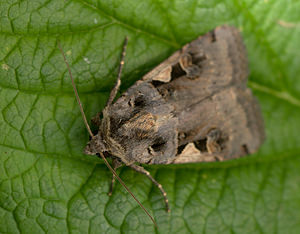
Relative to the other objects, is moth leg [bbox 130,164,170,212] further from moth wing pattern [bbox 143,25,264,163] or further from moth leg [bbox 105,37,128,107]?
moth leg [bbox 105,37,128,107]

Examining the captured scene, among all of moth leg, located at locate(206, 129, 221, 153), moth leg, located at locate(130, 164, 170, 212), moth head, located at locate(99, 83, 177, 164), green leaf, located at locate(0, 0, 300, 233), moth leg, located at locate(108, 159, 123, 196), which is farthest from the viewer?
moth leg, located at locate(206, 129, 221, 153)

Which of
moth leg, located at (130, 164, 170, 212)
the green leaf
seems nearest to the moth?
moth leg, located at (130, 164, 170, 212)

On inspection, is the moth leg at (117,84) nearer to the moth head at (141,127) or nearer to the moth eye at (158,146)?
the moth head at (141,127)

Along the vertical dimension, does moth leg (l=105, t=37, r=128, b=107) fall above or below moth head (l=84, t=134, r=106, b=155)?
above

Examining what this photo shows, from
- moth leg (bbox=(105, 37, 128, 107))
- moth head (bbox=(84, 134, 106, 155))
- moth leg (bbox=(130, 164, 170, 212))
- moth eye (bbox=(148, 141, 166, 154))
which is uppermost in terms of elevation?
moth leg (bbox=(105, 37, 128, 107))

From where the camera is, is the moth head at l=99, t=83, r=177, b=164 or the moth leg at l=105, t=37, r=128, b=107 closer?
the moth head at l=99, t=83, r=177, b=164

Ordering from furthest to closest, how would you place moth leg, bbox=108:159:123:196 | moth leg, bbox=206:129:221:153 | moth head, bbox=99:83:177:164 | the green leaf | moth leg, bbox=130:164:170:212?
1. moth leg, bbox=206:129:221:153
2. moth leg, bbox=130:164:170:212
3. moth leg, bbox=108:159:123:196
4. moth head, bbox=99:83:177:164
5. the green leaf

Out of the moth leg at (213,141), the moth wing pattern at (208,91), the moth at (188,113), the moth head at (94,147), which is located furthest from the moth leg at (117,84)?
the moth leg at (213,141)
